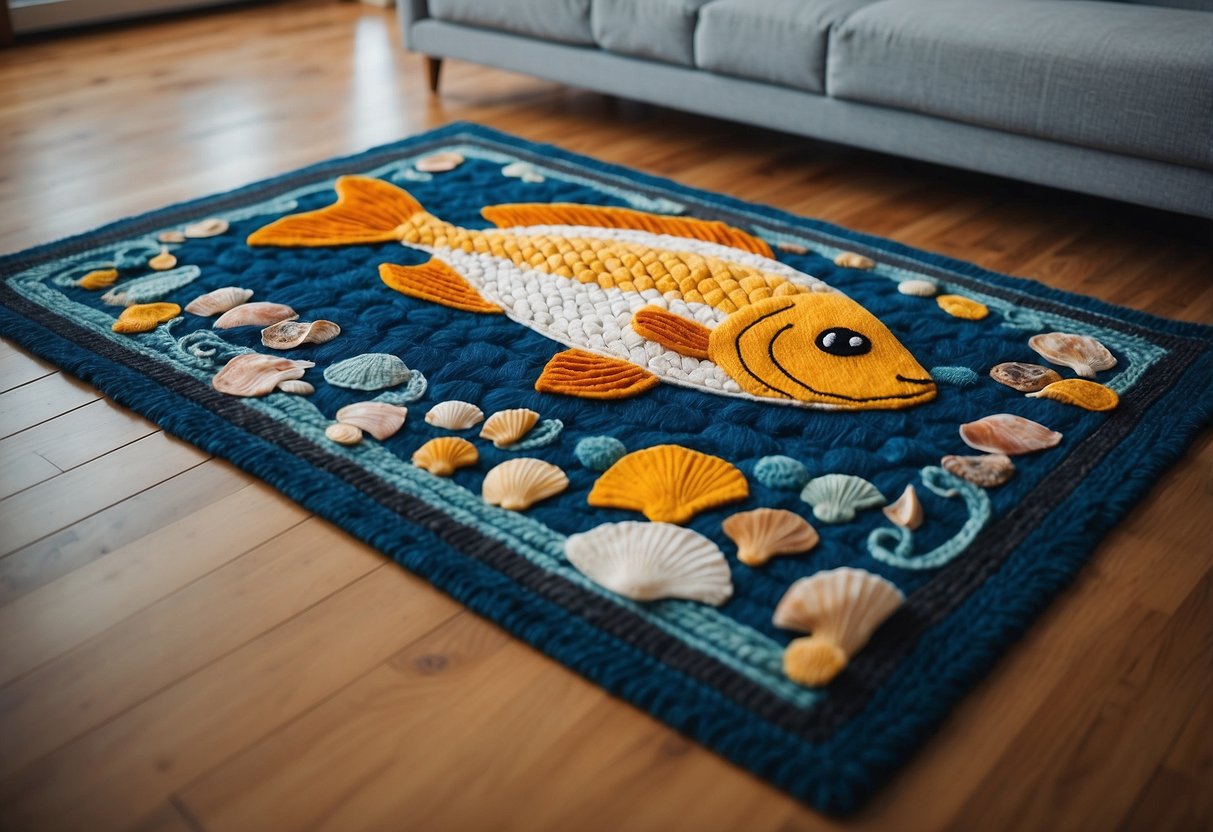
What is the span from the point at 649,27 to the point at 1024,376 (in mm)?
1473

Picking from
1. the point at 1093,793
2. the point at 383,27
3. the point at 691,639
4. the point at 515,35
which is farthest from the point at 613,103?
the point at 1093,793

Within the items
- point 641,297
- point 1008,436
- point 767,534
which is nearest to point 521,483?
point 767,534

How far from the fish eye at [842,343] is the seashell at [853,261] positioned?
390 millimetres

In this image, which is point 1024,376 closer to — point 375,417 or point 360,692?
point 375,417

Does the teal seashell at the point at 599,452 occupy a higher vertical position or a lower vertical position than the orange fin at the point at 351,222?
lower

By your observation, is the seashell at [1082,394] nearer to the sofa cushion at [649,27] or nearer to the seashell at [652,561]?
the seashell at [652,561]

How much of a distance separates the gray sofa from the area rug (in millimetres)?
318

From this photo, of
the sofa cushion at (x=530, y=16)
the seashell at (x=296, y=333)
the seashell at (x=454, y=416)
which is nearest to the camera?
the seashell at (x=454, y=416)

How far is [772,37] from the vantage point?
8.46 feet

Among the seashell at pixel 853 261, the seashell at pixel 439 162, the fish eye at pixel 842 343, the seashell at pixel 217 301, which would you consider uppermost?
the seashell at pixel 439 162

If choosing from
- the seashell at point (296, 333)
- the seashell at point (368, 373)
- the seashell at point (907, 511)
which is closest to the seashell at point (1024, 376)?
the seashell at point (907, 511)

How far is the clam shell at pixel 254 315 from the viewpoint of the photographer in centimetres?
200

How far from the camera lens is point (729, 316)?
194 cm

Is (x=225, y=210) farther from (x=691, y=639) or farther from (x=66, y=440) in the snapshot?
(x=691, y=639)
